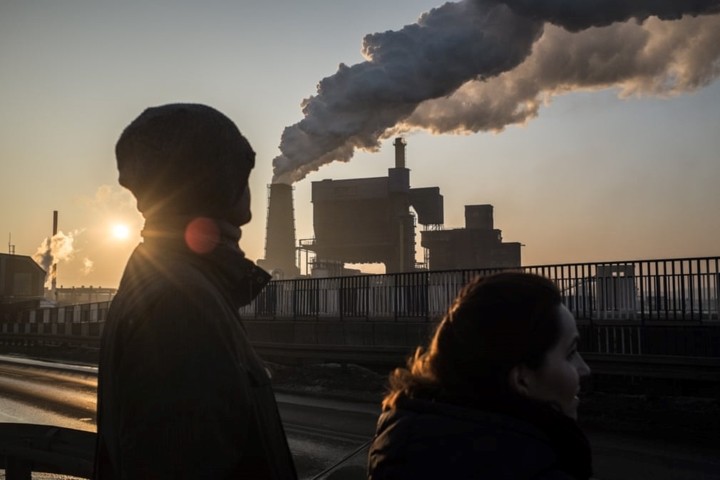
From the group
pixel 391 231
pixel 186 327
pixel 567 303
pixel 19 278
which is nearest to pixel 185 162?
pixel 186 327

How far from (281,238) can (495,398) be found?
168ft

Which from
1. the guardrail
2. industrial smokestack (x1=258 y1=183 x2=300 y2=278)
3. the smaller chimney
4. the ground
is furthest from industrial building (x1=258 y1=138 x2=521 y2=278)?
the guardrail

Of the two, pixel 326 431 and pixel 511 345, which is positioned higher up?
pixel 511 345

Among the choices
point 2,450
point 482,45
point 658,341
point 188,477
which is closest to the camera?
point 188,477

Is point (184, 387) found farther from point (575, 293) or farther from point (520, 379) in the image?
point (575, 293)

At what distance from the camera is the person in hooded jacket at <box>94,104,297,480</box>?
3.51 ft

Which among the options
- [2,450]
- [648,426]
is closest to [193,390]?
[2,450]

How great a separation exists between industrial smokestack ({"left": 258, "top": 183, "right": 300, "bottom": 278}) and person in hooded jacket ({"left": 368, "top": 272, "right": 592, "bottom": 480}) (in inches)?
1852

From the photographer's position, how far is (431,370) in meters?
1.57

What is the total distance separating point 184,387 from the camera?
1.06 m

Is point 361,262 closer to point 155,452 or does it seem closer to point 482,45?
point 482,45

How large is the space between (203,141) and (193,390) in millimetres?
550

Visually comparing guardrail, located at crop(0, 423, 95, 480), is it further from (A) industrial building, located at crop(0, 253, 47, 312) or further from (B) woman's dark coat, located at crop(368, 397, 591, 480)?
(A) industrial building, located at crop(0, 253, 47, 312)

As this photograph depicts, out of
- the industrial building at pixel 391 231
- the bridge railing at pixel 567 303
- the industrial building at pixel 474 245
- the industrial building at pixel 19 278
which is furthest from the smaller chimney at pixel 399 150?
the bridge railing at pixel 567 303
